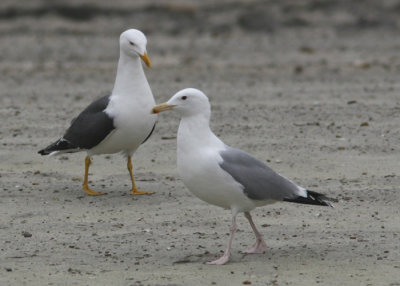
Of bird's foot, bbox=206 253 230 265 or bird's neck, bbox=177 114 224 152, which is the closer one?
bird's foot, bbox=206 253 230 265

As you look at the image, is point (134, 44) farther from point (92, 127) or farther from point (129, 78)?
point (92, 127)

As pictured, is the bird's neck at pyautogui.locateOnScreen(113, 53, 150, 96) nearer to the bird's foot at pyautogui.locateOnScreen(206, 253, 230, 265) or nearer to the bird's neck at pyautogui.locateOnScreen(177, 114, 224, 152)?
the bird's neck at pyautogui.locateOnScreen(177, 114, 224, 152)

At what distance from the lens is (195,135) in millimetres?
5426

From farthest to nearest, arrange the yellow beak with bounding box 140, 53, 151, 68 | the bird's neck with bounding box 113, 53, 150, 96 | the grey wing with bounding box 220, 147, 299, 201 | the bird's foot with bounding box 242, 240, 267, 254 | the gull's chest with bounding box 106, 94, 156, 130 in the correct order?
the bird's neck with bounding box 113, 53, 150, 96 < the gull's chest with bounding box 106, 94, 156, 130 < the yellow beak with bounding box 140, 53, 151, 68 < the bird's foot with bounding box 242, 240, 267, 254 < the grey wing with bounding box 220, 147, 299, 201

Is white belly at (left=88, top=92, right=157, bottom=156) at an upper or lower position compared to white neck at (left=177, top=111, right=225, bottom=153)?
lower

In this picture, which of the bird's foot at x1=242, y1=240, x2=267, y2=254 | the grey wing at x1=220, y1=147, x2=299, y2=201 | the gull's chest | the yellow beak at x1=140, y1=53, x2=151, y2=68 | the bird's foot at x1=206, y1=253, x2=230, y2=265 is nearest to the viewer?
the bird's foot at x1=206, y1=253, x2=230, y2=265

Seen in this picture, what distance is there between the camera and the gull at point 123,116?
7.03 metres

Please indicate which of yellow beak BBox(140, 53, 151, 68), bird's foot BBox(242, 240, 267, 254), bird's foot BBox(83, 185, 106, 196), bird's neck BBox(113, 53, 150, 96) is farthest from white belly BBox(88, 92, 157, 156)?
bird's foot BBox(242, 240, 267, 254)

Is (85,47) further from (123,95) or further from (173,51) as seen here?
(123,95)

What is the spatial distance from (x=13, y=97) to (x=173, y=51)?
4.56m

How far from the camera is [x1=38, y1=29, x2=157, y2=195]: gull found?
23.1 feet

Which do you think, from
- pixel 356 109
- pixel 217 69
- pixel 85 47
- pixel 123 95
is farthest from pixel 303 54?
pixel 123 95

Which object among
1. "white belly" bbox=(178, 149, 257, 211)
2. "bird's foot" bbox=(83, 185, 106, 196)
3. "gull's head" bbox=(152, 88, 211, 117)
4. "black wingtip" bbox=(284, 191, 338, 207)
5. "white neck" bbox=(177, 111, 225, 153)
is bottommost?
"bird's foot" bbox=(83, 185, 106, 196)

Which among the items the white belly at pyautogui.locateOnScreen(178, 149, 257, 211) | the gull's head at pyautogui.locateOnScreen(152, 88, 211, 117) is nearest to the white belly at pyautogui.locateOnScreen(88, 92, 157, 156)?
the gull's head at pyautogui.locateOnScreen(152, 88, 211, 117)
